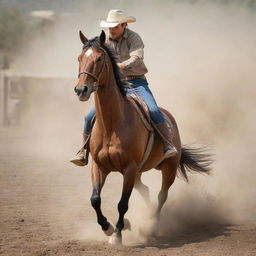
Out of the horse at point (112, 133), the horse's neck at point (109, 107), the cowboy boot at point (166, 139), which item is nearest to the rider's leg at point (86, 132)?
the horse at point (112, 133)

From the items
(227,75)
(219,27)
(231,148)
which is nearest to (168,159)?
(231,148)

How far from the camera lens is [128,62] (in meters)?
6.50

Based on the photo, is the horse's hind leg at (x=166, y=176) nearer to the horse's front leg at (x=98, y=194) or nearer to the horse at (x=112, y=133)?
the horse at (x=112, y=133)

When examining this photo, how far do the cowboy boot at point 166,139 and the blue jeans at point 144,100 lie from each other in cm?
7

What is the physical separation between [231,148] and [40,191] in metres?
6.04

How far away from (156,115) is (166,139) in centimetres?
31

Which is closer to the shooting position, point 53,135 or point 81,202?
point 81,202

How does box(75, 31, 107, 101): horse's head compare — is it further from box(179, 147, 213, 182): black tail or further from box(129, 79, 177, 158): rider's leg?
box(179, 147, 213, 182): black tail

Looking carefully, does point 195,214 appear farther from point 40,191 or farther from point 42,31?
point 42,31

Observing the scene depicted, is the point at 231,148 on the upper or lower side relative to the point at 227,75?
lower

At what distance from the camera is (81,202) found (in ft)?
29.1

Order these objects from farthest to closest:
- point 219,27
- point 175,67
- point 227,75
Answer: point 219,27 < point 175,67 < point 227,75

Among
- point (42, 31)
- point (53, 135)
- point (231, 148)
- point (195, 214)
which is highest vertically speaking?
point (195, 214)

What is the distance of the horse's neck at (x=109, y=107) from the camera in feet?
20.4
